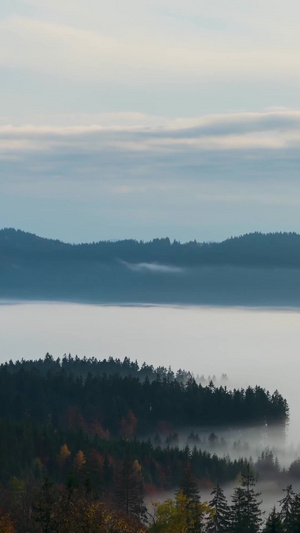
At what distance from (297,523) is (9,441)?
A: 75.0m

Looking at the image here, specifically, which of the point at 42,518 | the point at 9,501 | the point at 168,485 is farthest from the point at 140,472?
the point at 42,518

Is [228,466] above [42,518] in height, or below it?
below

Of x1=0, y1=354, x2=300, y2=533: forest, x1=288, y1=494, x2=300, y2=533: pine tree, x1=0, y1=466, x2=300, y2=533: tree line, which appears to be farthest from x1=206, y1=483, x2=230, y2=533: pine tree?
x1=288, y1=494, x2=300, y2=533: pine tree

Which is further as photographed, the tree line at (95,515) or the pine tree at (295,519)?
the pine tree at (295,519)

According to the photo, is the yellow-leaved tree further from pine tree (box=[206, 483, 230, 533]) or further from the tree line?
pine tree (box=[206, 483, 230, 533])

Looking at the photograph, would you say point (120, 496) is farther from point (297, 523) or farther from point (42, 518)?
point (42, 518)

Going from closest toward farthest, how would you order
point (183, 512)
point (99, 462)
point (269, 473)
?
point (183, 512) → point (99, 462) → point (269, 473)

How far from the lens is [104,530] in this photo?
237 feet

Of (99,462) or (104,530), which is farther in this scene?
(99,462)

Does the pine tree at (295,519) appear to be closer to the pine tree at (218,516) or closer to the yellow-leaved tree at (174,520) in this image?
the pine tree at (218,516)

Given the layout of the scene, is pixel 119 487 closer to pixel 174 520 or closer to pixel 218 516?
pixel 218 516

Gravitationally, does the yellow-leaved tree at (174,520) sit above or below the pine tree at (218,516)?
above

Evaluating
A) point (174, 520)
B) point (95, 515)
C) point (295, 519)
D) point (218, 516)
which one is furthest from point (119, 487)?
point (95, 515)

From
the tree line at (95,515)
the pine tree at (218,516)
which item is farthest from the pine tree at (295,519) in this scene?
the pine tree at (218,516)
